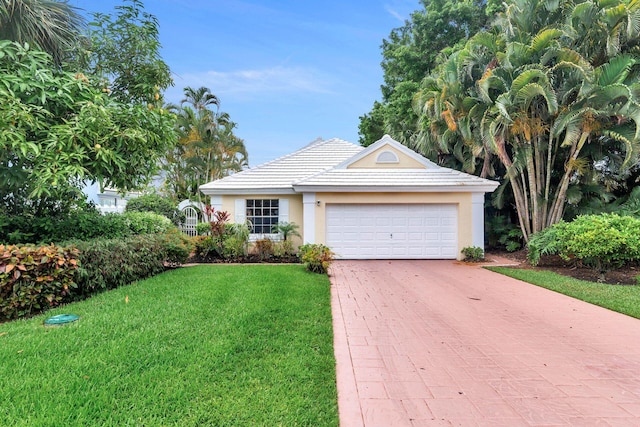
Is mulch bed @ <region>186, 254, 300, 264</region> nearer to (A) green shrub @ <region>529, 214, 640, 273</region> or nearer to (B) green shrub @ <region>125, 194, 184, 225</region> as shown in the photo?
(B) green shrub @ <region>125, 194, 184, 225</region>

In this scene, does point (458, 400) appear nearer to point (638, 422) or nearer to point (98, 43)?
point (638, 422)

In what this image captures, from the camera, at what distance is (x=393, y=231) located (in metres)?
11.8

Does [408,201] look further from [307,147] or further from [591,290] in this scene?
[307,147]

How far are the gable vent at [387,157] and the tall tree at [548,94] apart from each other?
88.9 inches

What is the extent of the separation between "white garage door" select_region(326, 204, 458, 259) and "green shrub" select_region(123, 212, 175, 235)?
650cm

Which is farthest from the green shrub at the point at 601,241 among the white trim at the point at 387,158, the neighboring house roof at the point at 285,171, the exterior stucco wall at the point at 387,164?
the neighboring house roof at the point at 285,171

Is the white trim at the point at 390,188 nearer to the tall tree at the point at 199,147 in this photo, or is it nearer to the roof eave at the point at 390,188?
the roof eave at the point at 390,188

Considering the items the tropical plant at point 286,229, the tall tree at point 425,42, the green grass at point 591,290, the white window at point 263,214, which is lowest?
the green grass at point 591,290

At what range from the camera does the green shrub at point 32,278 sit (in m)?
5.08

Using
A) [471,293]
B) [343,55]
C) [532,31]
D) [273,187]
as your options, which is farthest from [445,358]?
[343,55]

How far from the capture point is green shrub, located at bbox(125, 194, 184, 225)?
55.8 feet

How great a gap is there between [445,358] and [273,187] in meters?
9.39

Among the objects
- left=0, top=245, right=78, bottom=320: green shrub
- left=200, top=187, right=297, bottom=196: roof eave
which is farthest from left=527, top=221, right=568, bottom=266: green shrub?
left=0, top=245, right=78, bottom=320: green shrub

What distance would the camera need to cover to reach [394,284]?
26.1 ft
